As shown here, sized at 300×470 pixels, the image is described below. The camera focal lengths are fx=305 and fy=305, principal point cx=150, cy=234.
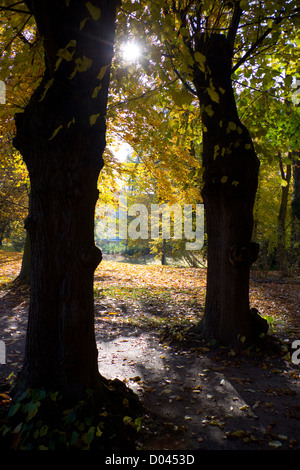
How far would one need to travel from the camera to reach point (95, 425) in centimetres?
250

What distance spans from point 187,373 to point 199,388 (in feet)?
1.44

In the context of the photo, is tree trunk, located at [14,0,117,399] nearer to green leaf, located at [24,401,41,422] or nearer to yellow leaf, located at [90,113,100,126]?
yellow leaf, located at [90,113,100,126]

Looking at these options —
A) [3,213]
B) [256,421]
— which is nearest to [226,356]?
[256,421]

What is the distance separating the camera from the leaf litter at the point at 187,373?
2793 millimetres

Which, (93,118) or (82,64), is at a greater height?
(82,64)

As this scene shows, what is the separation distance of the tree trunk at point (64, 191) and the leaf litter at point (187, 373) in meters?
0.75

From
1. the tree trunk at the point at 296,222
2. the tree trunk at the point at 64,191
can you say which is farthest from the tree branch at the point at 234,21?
the tree trunk at the point at 296,222

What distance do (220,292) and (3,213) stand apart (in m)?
14.7

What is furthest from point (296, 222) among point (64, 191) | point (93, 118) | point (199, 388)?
point (64, 191)

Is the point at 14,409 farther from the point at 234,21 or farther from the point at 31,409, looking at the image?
the point at 234,21

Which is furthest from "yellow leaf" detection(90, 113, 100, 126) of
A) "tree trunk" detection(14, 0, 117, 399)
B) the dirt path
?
the dirt path

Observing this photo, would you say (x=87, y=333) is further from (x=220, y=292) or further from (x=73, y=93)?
(x=220, y=292)

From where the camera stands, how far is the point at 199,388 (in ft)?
12.1

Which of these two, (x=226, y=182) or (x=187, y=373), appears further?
(x=226, y=182)
